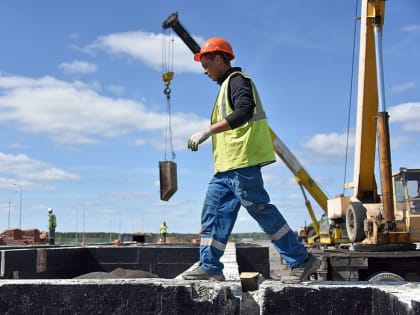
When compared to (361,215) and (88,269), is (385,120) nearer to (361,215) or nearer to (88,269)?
(361,215)

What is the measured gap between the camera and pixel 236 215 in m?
3.54

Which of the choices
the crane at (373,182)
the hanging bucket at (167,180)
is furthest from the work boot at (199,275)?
the crane at (373,182)

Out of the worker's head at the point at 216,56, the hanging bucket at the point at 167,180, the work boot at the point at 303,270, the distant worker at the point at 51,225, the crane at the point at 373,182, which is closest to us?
the work boot at the point at 303,270

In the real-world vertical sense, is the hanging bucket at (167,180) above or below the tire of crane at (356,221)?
above

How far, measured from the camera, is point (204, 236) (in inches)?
138

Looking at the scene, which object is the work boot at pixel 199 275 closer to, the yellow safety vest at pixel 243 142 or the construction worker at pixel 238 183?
the construction worker at pixel 238 183

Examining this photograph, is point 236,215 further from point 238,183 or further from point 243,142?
point 243,142

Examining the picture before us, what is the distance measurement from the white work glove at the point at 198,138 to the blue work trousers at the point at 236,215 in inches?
10.9

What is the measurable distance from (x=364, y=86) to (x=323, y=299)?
34.1 ft

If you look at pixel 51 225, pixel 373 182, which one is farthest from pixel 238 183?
pixel 51 225

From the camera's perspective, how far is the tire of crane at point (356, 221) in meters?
10.7

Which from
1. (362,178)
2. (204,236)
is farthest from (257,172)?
(362,178)

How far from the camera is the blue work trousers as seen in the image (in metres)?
3.37


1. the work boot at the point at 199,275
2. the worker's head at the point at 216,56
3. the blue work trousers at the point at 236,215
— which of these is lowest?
the work boot at the point at 199,275
